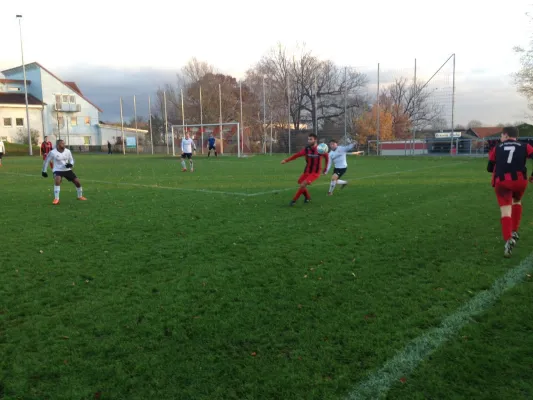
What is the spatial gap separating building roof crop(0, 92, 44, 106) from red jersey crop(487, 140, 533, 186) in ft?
215

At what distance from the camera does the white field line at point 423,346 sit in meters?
2.93

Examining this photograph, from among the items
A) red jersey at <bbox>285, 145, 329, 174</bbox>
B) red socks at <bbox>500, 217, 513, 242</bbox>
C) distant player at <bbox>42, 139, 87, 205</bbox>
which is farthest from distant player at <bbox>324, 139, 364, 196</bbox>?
distant player at <bbox>42, 139, 87, 205</bbox>

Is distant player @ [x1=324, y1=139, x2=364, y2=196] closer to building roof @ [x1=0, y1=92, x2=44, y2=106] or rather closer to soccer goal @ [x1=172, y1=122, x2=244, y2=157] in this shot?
soccer goal @ [x1=172, y1=122, x2=244, y2=157]

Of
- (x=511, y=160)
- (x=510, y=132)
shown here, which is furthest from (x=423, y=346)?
(x=510, y=132)

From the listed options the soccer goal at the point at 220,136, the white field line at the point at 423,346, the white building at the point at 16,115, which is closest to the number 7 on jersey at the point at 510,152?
the white field line at the point at 423,346

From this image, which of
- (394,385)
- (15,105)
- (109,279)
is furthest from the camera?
(15,105)

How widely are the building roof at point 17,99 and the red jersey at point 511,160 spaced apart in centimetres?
6560

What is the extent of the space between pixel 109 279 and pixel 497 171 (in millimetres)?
6001

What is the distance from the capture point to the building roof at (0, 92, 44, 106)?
193ft

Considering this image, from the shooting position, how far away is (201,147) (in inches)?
1695

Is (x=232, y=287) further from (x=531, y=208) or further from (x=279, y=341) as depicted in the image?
(x=531, y=208)

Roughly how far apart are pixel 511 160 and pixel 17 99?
6874cm

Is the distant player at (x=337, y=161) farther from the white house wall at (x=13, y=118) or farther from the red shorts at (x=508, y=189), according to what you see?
the white house wall at (x=13, y=118)

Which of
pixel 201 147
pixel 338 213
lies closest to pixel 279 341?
pixel 338 213
